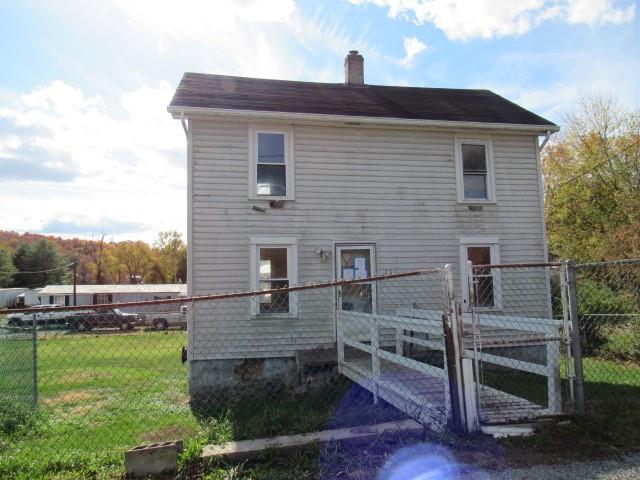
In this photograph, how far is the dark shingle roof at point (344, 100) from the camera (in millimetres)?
10172

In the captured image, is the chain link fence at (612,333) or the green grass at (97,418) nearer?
the green grass at (97,418)

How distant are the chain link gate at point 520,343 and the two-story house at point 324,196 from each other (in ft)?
2.34

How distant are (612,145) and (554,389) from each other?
79.0 ft

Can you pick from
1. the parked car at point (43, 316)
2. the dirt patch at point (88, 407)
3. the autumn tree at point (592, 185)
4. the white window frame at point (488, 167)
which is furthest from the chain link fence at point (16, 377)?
the autumn tree at point (592, 185)

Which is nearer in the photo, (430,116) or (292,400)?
(292,400)

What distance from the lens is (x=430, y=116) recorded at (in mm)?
10758

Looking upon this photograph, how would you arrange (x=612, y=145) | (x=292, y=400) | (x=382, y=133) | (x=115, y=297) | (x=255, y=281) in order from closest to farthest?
(x=292, y=400) → (x=255, y=281) → (x=382, y=133) → (x=612, y=145) → (x=115, y=297)

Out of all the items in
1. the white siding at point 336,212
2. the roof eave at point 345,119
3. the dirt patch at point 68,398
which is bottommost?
the dirt patch at point 68,398

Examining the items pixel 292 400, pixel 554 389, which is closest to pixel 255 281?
pixel 292 400

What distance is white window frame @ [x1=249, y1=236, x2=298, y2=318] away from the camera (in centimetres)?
969

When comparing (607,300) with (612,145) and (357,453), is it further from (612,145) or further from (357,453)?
(612,145)

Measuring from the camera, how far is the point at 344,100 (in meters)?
11.4

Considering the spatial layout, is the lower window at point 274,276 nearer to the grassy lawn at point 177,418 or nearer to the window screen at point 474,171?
the grassy lawn at point 177,418

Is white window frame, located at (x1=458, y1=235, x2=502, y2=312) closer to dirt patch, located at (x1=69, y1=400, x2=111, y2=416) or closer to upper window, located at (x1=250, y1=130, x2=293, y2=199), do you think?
upper window, located at (x1=250, y1=130, x2=293, y2=199)
